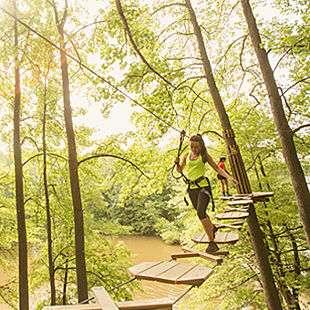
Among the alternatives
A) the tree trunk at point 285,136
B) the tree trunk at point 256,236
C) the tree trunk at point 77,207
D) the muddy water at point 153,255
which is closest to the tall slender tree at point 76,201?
the tree trunk at point 77,207

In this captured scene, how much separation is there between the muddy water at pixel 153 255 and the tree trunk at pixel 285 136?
1088 cm

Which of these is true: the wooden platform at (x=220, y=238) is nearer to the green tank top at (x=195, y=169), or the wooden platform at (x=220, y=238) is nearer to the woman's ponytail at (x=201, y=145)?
the green tank top at (x=195, y=169)

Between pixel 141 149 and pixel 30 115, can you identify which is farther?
pixel 30 115

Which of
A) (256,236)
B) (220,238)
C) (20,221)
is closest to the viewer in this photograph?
(220,238)

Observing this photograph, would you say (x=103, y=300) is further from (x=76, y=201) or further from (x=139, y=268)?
(x=76, y=201)

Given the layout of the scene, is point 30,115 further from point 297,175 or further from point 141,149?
point 297,175

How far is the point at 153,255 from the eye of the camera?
2177 centimetres

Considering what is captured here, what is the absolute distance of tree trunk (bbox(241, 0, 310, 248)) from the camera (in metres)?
4.75

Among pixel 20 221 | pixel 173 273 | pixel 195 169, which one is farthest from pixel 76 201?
pixel 173 273

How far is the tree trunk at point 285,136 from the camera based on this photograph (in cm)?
475

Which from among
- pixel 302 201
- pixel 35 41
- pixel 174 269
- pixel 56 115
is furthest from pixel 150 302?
pixel 56 115

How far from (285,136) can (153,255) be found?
1982 centimetres

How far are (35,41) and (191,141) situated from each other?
12.5 ft

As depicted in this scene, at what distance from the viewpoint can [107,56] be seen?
15.7 ft
